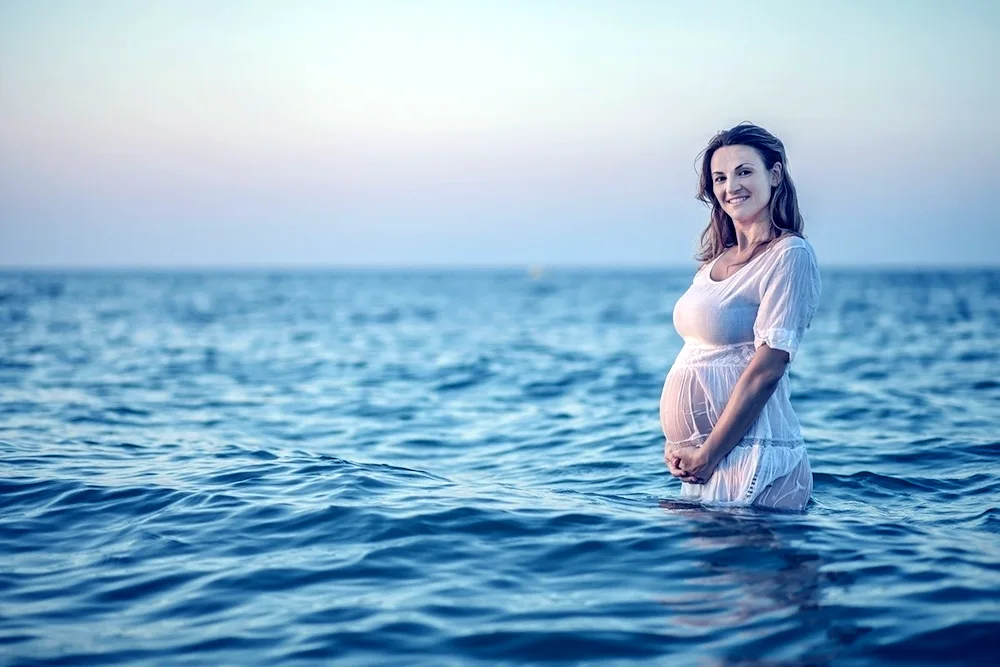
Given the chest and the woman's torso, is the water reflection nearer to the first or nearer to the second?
the woman's torso

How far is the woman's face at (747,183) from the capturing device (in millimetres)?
4426

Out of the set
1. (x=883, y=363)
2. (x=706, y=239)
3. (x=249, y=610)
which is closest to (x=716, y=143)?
(x=706, y=239)

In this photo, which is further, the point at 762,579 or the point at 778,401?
the point at 778,401

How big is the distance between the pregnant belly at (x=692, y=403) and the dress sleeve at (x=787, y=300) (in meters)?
0.40

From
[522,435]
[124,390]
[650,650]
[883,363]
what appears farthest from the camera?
[883,363]

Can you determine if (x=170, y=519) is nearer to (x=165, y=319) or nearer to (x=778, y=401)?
(x=778, y=401)

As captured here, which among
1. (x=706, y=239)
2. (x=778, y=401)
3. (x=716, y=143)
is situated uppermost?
(x=716, y=143)

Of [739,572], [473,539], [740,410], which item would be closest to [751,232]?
[740,410]

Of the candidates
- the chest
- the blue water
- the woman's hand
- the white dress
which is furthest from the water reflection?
the chest

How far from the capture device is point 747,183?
4.43 meters

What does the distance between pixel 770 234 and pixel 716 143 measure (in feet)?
1.76

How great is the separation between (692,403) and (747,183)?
107 centimetres

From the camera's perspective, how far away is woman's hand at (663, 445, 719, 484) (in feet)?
14.9

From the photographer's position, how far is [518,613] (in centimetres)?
400
